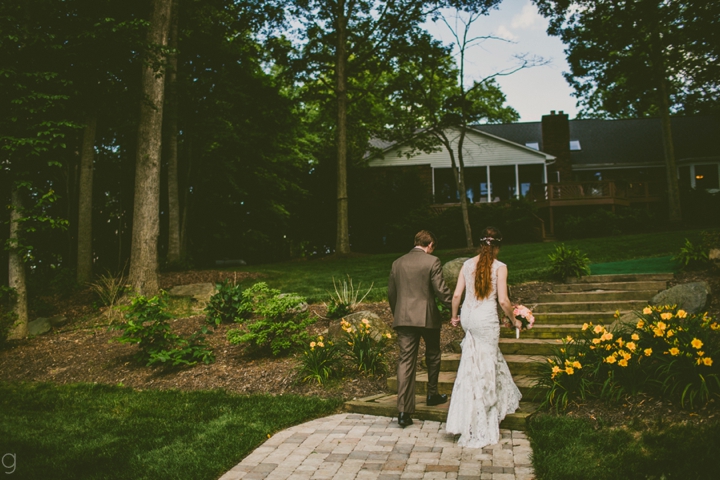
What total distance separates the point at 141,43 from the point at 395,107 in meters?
12.5

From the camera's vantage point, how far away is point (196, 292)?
12797 mm

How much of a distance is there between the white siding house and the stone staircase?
21.4 meters

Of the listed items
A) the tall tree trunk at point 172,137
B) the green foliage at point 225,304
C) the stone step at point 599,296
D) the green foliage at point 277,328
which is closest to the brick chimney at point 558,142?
the tall tree trunk at point 172,137

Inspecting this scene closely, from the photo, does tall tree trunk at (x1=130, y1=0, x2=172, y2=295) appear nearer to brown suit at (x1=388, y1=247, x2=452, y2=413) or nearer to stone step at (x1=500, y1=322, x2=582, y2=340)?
stone step at (x1=500, y1=322, x2=582, y2=340)

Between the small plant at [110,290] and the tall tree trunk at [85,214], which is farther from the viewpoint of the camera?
the tall tree trunk at [85,214]

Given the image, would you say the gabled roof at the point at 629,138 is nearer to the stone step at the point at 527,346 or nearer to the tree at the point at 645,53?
the tree at the point at 645,53

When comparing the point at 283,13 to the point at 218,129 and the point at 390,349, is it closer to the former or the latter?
the point at 218,129

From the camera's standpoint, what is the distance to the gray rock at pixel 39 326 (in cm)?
1138

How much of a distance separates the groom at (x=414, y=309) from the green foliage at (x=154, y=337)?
12.1ft

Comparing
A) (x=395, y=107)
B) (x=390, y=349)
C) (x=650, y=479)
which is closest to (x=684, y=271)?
(x=390, y=349)

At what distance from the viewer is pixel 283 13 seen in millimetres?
21859

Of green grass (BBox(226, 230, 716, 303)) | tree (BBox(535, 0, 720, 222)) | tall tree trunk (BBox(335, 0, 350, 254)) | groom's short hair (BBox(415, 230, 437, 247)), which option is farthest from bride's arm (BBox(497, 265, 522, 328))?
tree (BBox(535, 0, 720, 222))

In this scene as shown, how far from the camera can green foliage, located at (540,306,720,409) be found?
16.3 feet

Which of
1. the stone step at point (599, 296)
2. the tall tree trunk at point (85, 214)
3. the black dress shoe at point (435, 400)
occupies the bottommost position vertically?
the black dress shoe at point (435, 400)
